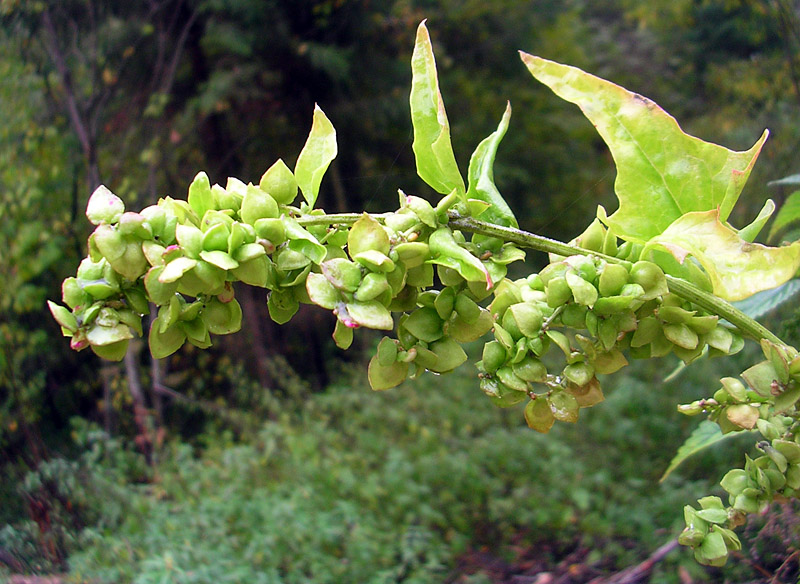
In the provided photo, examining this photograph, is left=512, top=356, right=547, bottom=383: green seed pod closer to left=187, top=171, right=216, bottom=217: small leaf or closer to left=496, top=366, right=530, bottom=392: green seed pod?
left=496, top=366, right=530, bottom=392: green seed pod

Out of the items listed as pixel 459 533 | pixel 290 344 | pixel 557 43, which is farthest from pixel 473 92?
pixel 459 533

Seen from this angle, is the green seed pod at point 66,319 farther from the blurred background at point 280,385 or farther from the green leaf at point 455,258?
the blurred background at point 280,385

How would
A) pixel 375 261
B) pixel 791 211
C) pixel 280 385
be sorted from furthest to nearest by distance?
1. pixel 280 385
2. pixel 791 211
3. pixel 375 261

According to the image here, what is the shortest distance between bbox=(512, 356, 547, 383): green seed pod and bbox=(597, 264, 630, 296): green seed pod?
6 cm

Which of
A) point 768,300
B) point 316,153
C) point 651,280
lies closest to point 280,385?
point 768,300

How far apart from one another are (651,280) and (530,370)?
8cm

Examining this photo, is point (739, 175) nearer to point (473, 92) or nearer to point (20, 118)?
point (20, 118)

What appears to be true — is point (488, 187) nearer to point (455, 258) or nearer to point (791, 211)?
point (455, 258)

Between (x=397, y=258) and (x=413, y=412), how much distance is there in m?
2.19

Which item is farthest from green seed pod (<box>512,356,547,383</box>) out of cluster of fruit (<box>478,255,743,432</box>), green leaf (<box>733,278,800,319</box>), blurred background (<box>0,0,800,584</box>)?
blurred background (<box>0,0,800,584</box>)

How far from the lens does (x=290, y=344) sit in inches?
121

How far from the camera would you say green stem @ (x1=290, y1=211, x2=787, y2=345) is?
34cm

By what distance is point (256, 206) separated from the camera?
33 cm

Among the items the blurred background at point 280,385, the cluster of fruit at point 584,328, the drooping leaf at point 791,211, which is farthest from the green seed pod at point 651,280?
the blurred background at point 280,385
